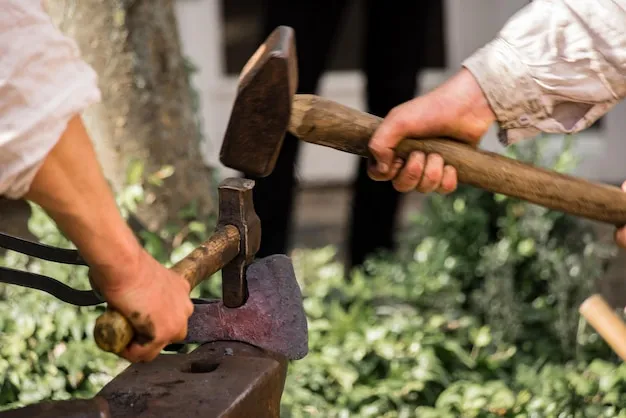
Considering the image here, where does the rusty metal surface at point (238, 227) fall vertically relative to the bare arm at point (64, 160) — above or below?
below

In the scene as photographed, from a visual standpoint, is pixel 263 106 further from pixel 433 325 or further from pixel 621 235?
pixel 433 325

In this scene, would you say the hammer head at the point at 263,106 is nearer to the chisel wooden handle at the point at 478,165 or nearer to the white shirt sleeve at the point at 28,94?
the chisel wooden handle at the point at 478,165

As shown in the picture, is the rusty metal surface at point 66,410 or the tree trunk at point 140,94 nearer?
the rusty metal surface at point 66,410

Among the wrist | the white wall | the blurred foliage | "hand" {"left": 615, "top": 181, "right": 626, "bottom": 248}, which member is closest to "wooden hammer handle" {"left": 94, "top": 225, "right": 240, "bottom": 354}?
the wrist

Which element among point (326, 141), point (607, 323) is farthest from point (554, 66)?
point (607, 323)

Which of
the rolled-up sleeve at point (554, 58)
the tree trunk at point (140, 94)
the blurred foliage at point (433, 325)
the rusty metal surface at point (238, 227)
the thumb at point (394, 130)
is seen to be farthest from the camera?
the tree trunk at point (140, 94)

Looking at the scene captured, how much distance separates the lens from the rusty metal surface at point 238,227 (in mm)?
1833

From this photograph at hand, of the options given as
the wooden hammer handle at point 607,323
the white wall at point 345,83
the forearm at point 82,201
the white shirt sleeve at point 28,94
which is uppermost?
the white shirt sleeve at point 28,94

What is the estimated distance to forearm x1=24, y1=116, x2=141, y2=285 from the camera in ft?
4.48

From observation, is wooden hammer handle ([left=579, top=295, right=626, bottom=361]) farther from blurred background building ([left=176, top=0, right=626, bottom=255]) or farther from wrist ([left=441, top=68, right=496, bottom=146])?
blurred background building ([left=176, top=0, right=626, bottom=255])

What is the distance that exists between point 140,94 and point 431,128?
4.16 ft

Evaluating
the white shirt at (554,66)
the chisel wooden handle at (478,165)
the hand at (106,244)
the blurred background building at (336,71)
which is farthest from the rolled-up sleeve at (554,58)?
the blurred background building at (336,71)

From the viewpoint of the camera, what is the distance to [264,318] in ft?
6.07

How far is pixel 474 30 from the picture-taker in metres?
6.62
